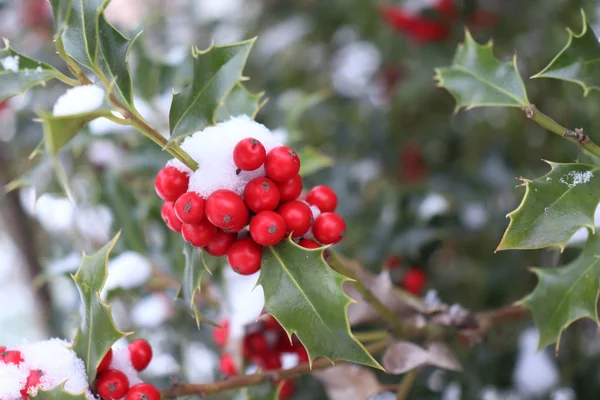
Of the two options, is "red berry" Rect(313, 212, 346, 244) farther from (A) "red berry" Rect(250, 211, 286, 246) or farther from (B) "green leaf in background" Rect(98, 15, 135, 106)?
(B) "green leaf in background" Rect(98, 15, 135, 106)

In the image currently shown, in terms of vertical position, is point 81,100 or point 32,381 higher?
point 81,100

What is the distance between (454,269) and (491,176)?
0.43m

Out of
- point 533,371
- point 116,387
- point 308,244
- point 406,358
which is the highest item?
point 308,244

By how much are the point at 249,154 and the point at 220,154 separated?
63 millimetres

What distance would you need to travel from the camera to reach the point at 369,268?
140 cm

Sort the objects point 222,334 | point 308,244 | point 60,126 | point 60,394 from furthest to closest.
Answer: point 222,334 < point 308,244 < point 60,394 < point 60,126

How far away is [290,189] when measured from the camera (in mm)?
754

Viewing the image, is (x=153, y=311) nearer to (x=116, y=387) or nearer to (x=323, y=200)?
(x=116, y=387)

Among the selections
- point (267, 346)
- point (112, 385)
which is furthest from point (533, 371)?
point (112, 385)

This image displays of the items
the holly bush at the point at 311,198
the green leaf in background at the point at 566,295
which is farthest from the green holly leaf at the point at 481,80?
the green leaf in background at the point at 566,295

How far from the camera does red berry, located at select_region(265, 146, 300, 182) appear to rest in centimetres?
72

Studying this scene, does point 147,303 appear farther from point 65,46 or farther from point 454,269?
point 454,269

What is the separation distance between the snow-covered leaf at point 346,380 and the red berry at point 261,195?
389 mm

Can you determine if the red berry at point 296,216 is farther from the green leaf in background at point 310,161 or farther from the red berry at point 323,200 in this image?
the green leaf in background at point 310,161
